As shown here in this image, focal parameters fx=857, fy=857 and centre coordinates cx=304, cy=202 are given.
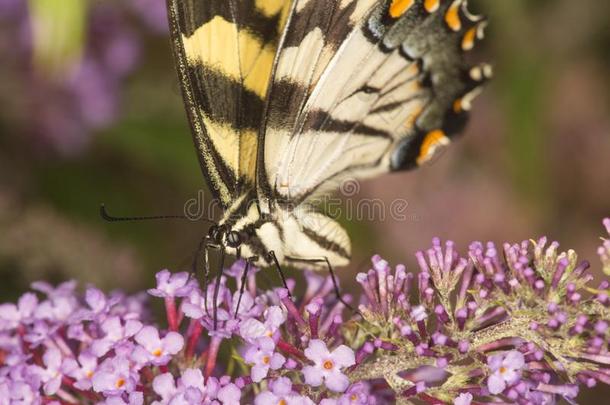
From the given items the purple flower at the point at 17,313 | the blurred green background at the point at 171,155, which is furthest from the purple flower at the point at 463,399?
the blurred green background at the point at 171,155

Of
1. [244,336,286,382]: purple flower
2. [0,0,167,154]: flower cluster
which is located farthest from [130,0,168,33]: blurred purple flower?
[244,336,286,382]: purple flower

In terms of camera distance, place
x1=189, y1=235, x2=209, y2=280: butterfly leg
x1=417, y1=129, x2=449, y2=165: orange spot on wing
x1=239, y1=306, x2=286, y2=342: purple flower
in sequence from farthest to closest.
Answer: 1. x1=417, y1=129, x2=449, y2=165: orange spot on wing
2. x1=189, y1=235, x2=209, y2=280: butterfly leg
3. x1=239, y1=306, x2=286, y2=342: purple flower

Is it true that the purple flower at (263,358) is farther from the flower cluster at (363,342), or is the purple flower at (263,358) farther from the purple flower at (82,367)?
the purple flower at (82,367)

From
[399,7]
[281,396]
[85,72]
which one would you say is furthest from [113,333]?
[85,72]

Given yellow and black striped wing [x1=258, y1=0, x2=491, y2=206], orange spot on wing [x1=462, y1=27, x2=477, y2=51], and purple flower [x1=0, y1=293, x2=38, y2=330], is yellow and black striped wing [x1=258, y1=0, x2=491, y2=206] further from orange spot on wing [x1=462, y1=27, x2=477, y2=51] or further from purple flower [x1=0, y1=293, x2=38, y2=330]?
purple flower [x1=0, y1=293, x2=38, y2=330]

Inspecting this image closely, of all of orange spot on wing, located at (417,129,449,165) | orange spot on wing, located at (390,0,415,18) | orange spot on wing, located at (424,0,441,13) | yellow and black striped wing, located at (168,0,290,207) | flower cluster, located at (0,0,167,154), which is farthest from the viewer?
flower cluster, located at (0,0,167,154)

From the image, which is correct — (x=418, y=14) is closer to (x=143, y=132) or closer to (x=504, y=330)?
(x=504, y=330)

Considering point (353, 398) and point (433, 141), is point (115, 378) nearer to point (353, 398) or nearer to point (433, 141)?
point (353, 398)
